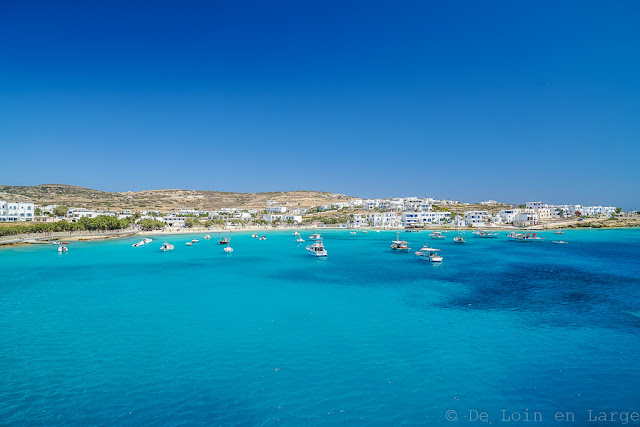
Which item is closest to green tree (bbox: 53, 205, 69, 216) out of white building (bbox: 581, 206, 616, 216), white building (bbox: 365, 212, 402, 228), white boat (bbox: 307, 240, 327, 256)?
white boat (bbox: 307, 240, 327, 256)

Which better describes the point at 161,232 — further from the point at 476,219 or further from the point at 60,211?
the point at 476,219

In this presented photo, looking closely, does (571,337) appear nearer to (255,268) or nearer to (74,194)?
(255,268)

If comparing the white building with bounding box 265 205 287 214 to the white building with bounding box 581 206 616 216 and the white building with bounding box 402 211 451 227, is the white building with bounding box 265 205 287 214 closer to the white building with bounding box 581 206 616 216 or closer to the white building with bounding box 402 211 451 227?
the white building with bounding box 402 211 451 227

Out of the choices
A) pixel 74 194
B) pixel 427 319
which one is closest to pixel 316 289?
pixel 427 319

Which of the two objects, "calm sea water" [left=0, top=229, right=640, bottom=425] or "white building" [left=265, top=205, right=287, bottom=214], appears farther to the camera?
"white building" [left=265, top=205, right=287, bottom=214]

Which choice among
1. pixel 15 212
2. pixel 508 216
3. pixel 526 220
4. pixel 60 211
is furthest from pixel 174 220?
pixel 526 220
